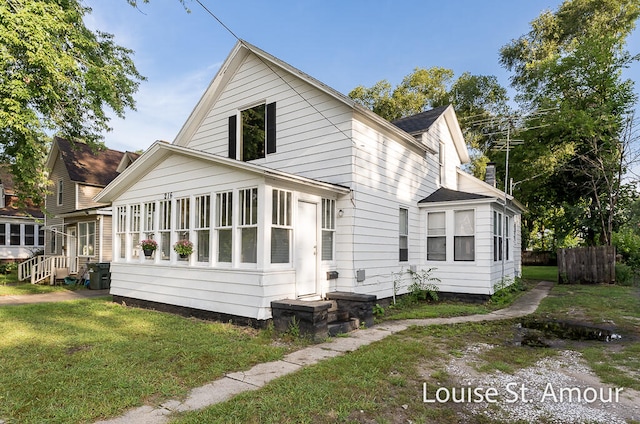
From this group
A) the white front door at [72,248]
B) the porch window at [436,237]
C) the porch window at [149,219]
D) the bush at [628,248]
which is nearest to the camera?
the porch window at [149,219]

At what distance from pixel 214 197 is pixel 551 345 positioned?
6743 millimetres

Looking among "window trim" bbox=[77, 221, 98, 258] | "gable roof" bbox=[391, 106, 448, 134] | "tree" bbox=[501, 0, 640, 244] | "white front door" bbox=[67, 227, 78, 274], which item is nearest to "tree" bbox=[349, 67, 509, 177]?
"tree" bbox=[501, 0, 640, 244]

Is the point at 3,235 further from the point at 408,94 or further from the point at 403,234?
the point at 408,94

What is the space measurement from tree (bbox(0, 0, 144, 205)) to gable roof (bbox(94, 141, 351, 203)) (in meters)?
3.12

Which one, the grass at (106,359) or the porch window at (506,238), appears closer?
the grass at (106,359)

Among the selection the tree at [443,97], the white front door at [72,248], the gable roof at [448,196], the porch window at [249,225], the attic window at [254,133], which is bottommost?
the white front door at [72,248]

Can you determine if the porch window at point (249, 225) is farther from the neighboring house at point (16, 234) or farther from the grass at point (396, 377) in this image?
the neighboring house at point (16, 234)

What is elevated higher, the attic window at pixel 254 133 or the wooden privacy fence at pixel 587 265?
the attic window at pixel 254 133

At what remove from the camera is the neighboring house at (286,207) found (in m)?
7.18

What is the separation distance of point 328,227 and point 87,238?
1335 cm

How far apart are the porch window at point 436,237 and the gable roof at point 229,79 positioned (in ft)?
7.01

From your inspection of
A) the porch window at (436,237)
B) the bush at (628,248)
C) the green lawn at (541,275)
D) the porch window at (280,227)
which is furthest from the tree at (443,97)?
the porch window at (280,227)

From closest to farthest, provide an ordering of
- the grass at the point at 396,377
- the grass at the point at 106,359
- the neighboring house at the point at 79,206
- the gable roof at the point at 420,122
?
1. the grass at the point at 396,377
2. the grass at the point at 106,359
3. the gable roof at the point at 420,122
4. the neighboring house at the point at 79,206

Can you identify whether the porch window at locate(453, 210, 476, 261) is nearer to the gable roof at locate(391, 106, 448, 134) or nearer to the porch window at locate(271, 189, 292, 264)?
the gable roof at locate(391, 106, 448, 134)
